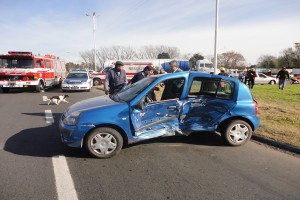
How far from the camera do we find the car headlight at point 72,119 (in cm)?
482

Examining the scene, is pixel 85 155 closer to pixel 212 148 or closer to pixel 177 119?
pixel 177 119

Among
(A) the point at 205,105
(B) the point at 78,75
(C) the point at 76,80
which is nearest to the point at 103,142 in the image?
(A) the point at 205,105

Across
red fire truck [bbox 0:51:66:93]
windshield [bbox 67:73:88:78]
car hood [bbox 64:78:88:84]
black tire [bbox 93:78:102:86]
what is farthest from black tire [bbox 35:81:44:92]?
black tire [bbox 93:78:102:86]

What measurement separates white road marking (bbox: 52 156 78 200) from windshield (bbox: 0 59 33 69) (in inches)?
549

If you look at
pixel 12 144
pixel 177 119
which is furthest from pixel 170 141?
pixel 12 144

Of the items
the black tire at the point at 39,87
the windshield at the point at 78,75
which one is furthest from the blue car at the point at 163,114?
the windshield at the point at 78,75

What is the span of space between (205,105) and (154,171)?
1803 millimetres

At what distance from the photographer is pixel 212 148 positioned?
554 centimetres

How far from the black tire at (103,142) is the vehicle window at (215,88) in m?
1.84

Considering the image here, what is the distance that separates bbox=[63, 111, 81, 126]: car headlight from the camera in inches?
190

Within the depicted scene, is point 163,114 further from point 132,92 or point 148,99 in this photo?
point 132,92

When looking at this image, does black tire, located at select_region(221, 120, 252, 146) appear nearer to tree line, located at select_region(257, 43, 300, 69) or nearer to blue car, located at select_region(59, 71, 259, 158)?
blue car, located at select_region(59, 71, 259, 158)

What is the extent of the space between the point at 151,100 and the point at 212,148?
5.06 feet

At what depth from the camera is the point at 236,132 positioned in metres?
5.67
